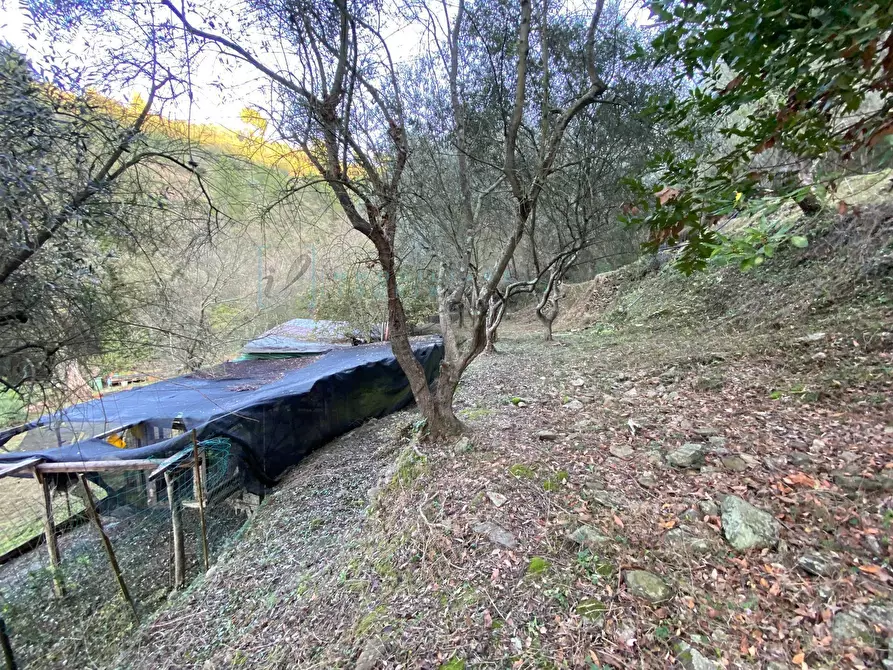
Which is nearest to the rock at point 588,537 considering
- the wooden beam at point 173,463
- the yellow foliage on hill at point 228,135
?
the yellow foliage on hill at point 228,135

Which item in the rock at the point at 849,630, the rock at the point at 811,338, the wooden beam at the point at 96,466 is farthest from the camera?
the rock at the point at 811,338

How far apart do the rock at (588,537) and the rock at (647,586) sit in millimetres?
161

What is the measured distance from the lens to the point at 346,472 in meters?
3.62

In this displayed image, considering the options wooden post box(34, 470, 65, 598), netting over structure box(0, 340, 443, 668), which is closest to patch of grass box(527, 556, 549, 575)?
netting over structure box(0, 340, 443, 668)

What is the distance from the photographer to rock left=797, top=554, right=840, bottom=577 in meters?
1.33

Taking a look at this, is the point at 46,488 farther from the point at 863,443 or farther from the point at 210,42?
the point at 863,443

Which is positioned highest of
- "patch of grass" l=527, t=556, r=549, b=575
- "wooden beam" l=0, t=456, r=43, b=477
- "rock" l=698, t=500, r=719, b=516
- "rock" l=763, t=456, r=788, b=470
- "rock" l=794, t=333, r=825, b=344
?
"rock" l=794, t=333, r=825, b=344

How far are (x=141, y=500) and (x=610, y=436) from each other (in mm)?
4585

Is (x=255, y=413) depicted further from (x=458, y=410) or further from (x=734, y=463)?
(x=734, y=463)

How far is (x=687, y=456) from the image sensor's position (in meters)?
2.14

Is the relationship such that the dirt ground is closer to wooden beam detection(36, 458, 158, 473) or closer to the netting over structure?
the netting over structure

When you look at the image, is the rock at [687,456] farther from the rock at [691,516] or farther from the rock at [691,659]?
the rock at [691,659]

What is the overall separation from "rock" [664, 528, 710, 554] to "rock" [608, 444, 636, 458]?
0.69 m

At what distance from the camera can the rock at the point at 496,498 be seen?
2.03 metres
